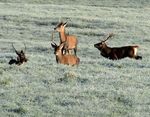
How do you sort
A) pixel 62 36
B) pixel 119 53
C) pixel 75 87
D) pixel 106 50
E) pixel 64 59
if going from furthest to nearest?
pixel 62 36
pixel 106 50
pixel 119 53
pixel 64 59
pixel 75 87

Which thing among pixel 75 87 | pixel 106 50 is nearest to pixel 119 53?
pixel 106 50

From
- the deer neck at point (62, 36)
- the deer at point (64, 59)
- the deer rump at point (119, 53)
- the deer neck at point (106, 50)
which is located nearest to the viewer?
the deer at point (64, 59)

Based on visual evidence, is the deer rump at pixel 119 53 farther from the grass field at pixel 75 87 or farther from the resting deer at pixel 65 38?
the resting deer at pixel 65 38

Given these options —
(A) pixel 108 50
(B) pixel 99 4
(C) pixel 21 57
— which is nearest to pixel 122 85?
(C) pixel 21 57

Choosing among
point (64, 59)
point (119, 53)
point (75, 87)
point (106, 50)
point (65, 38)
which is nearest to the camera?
point (75, 87)

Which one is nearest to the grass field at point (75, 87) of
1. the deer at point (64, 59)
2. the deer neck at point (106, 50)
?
the deer at point (64, 59)

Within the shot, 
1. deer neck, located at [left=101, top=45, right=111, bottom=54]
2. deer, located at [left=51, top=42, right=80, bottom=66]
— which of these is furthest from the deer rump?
deer, located at [left=51, top=42, right=80, bottom=66]

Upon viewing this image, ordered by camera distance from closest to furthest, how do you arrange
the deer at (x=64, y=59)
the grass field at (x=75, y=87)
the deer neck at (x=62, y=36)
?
the grass field at (x=75, y=87)
the deer at (x=64, y=59)
the deer neck at (x=62, y=36)

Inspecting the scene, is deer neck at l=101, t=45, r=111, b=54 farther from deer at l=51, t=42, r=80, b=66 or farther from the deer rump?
deer at l=51, t=42, r=80, b=66

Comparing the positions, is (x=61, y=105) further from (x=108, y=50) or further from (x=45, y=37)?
(x=45, y=37)

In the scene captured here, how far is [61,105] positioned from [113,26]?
86.4 ft

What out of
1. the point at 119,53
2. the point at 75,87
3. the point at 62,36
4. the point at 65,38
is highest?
the point at 75,87

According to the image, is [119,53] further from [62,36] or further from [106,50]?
[62,36]

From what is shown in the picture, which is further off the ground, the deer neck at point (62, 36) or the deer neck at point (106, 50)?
the deer neck at point (62, 36)
